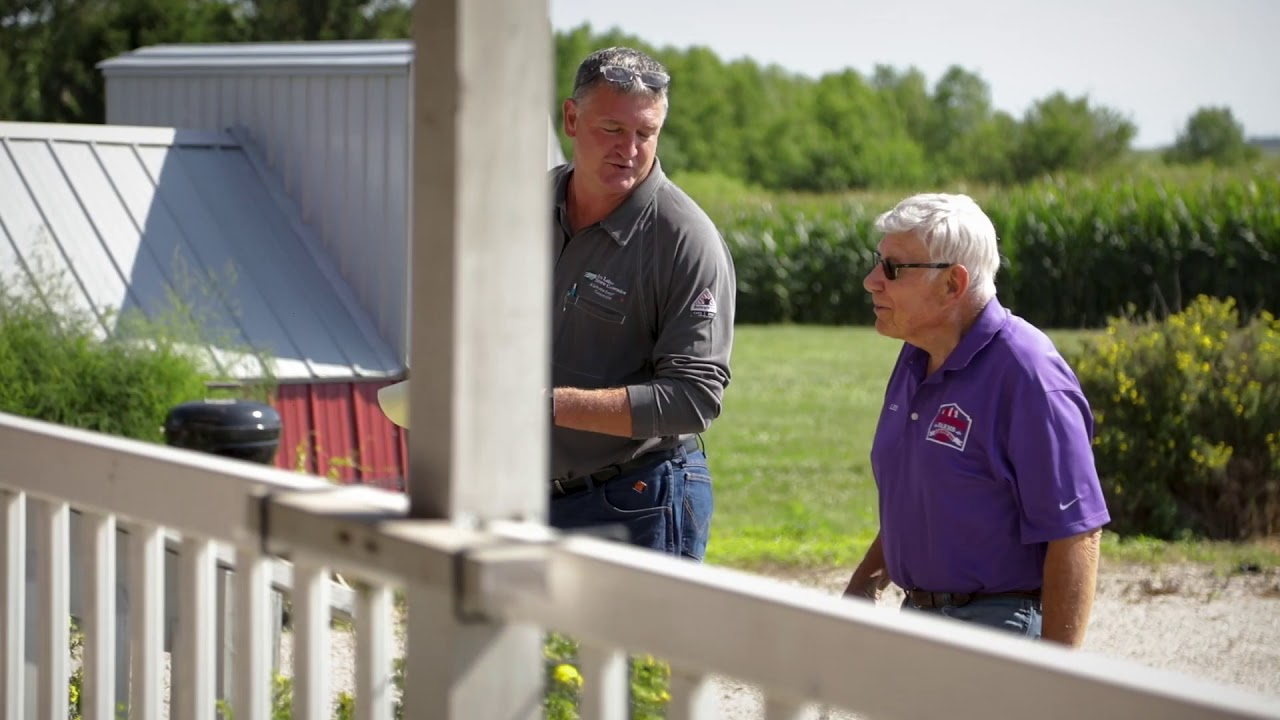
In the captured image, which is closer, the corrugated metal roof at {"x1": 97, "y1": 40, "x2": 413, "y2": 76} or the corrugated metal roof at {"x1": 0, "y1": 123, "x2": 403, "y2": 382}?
the corrugated metal roof at {"x1": 0, "y1": 123, "x2": 403, "y2": 382}

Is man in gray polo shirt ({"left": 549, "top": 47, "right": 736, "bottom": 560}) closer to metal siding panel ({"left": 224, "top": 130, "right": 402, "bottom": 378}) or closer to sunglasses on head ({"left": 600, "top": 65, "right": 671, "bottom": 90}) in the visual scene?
sunglasses on head ({"left": 600, "top": 65, "right": 671, "bottom": 90})

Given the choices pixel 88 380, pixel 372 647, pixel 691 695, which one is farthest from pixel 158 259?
pixel 691 695

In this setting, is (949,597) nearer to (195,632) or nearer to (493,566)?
(195,632)

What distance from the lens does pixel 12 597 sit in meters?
2.72

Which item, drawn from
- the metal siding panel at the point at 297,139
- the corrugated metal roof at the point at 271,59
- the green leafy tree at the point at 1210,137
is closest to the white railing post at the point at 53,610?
the corrugated metal roof at the point at 271,59

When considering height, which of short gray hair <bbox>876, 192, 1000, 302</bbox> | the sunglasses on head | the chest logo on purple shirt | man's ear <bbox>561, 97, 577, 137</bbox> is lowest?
the chest logo on purple shirt

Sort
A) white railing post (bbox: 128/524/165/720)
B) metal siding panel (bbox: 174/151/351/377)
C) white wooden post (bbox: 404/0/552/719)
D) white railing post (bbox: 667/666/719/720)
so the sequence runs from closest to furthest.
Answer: white railing post (bbox: 667/666/719/720), white wooden post (bbox: 404/0/552/719), white railing post (bbox: 128/524/165/720), metal siding panel (bbox: 174/151/351/377)

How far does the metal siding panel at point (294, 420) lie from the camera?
867 centimetres

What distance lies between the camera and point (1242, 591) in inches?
294

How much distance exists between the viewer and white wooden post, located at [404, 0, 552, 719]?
1808 mm

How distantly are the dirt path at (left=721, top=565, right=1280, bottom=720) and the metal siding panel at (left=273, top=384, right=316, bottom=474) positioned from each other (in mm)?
→ 2957

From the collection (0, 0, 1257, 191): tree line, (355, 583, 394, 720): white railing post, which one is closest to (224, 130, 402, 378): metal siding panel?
(355, 583, 394, 720): white railing post

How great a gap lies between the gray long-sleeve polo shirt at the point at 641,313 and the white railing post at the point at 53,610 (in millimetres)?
1196

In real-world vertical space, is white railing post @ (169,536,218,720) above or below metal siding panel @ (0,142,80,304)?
below
